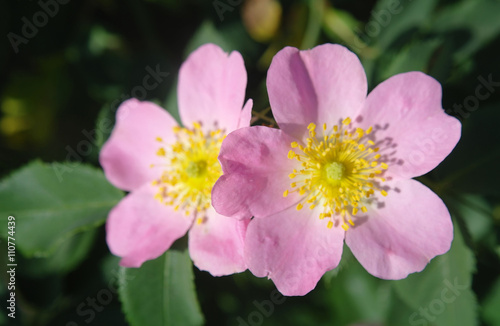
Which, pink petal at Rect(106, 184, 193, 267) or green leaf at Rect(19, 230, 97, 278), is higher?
pink petal at Rect(106, 184, 193, 267)

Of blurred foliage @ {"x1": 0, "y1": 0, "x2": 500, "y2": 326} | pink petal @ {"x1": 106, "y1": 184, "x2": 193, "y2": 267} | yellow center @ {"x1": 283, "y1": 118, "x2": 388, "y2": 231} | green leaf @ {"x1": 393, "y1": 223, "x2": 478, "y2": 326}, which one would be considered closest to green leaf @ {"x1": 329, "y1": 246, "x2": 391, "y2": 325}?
blurred foliage @ {"x1": 0, "y1": 0, "x2": 500, "y2": 326}

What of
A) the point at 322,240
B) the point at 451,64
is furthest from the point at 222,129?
the point at 451,64

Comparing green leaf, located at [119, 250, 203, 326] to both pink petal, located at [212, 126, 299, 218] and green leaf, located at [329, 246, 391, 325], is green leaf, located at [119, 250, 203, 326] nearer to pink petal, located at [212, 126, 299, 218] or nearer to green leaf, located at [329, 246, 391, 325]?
pink petal, located at [212, 126, 299, 218]

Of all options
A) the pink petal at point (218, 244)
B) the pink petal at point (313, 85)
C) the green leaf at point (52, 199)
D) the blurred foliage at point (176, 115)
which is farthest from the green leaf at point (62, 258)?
the pink petal at point (313, 85)

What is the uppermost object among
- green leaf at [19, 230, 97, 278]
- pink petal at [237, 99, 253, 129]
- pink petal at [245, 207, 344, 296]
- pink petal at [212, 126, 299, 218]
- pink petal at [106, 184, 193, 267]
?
pink petal at [237, 99, 253, 129]

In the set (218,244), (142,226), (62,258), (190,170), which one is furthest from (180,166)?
(62,258)

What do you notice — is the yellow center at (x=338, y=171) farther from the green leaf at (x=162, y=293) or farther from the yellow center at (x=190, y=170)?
the green leaf at (x=162, y=293)
